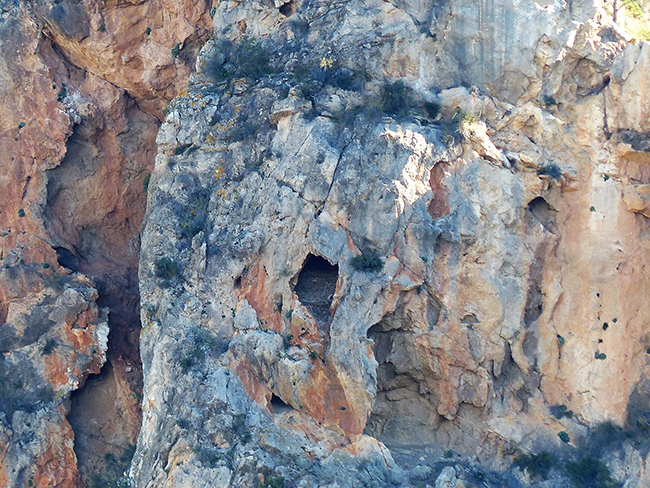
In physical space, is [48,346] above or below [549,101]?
below

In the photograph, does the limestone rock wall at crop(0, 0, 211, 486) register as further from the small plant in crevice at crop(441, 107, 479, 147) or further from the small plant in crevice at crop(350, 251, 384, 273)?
the small plant in crevice at crop(441, 107, 479, 147)

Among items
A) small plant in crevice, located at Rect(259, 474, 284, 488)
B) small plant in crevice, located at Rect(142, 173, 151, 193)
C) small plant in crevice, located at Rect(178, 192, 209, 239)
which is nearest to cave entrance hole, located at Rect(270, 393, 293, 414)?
small plant in crevice, located at Rect(259, 474, 284, 488)

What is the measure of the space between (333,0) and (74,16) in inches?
436

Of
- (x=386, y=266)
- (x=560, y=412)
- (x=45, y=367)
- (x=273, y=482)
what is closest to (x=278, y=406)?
(x=273, y=482)

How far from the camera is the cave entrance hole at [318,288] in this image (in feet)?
86.0

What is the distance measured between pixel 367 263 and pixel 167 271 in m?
7.29

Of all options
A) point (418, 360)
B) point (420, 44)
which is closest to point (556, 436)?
point (418, 360)

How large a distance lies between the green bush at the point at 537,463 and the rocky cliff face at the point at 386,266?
90 millimetres

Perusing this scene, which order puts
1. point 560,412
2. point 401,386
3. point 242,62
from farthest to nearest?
point 242,62 → point 401,386 → point 560,412

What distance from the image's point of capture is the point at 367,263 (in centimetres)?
2591

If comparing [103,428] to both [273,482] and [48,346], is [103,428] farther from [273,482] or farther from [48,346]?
[273,482]

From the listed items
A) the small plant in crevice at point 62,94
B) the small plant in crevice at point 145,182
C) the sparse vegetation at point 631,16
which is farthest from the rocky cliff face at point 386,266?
the small plant in crevice at point 62,94

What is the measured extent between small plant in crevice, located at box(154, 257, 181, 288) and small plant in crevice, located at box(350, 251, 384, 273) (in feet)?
21.3

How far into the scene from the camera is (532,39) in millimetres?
27734
